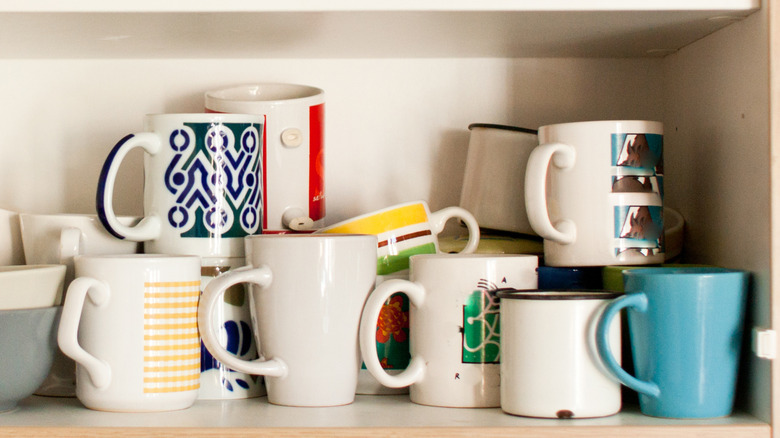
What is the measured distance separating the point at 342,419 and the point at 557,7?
15.6 inches

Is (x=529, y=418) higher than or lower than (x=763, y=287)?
lower

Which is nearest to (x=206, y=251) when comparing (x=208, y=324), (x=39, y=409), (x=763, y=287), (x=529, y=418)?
(x=208, y=324)

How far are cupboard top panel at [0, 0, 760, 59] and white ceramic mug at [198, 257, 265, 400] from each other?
23 cm

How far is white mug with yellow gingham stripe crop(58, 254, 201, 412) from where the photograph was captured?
0.67 metres

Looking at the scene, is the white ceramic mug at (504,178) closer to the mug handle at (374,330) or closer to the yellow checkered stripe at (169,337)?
the mug handle at (374,330)

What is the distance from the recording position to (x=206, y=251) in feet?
2.46

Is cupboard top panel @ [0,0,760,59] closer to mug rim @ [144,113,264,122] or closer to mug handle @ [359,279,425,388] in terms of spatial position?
mug rim @ [144,113,264,122]

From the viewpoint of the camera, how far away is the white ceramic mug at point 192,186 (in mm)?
745

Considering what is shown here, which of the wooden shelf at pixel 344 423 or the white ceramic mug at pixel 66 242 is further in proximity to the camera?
the white ceramic mug at pixel 66 242

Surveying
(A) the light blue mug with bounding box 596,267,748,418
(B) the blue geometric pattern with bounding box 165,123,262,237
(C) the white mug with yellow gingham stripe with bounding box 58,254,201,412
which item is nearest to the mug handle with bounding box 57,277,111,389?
(C) the white mug with yellow gingham stripe with bounding box 58,254,201,412

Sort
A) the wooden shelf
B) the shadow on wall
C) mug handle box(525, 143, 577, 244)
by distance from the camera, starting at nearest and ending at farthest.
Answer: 1. the wooden shelf
2. mug handle box(525, 143, 577, 244)
3. the shadow on wall

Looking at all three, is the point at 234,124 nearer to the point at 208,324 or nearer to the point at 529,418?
the point at 208,324

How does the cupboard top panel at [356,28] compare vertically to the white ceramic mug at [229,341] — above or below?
above

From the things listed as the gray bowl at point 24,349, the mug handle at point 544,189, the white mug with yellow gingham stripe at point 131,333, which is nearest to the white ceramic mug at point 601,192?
the mug handle at point 544,189
